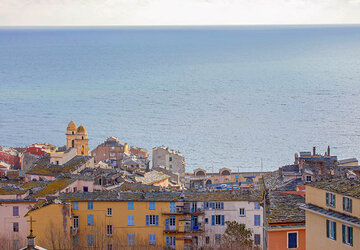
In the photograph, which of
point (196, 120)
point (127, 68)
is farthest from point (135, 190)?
point (127, 68)

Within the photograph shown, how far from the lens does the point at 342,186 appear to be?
18.4m

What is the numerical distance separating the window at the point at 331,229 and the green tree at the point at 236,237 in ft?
33.8

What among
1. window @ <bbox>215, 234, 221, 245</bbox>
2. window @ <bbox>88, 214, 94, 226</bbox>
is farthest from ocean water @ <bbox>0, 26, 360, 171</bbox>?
window @ <bbox>88, 214, 94, 226</bbox>

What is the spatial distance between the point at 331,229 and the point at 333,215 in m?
0.32

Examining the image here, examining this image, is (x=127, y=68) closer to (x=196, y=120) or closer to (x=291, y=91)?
(x=291, y=91)

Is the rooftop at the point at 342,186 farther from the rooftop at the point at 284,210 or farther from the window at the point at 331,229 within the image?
the rooftop at the point at 284,210

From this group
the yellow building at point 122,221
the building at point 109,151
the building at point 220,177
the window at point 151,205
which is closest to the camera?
the yellow building at point 122,221

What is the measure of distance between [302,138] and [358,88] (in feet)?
160

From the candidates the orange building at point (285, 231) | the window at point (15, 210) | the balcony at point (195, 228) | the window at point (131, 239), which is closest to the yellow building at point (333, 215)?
the orange building at point (285, 231)

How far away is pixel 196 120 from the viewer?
90875 millimetres

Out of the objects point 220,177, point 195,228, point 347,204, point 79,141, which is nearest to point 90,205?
point 195,228

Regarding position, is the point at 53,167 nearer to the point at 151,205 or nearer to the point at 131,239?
the point at 151,205

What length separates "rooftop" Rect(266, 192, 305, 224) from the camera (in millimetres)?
20781

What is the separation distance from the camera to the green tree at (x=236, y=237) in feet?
93.5
